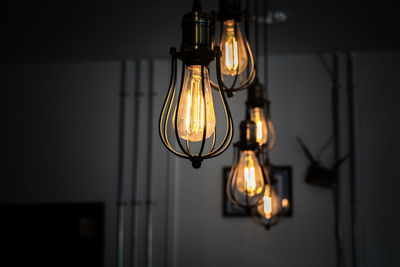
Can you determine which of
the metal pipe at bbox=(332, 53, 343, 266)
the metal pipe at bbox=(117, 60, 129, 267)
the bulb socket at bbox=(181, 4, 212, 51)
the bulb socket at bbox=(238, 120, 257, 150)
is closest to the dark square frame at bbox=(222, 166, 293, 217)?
the metal pipe at bbox=(332, 53, 343, 266)

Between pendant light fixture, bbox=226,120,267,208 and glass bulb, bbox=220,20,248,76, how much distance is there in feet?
1.45

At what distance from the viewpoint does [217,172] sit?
15.5 feet

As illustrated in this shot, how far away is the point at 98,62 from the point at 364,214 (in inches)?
125

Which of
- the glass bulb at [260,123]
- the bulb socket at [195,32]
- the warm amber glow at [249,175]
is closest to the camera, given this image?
the bulb socket at [195,32]

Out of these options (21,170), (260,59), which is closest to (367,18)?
(260,59)

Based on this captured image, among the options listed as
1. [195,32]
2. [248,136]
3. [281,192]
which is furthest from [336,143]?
[195,32]

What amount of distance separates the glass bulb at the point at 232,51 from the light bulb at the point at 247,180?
0.47 meters

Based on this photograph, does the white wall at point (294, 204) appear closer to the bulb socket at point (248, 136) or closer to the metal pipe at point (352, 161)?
the metal pipe at point (352, 161)

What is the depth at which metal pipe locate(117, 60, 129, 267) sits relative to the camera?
4.76 m

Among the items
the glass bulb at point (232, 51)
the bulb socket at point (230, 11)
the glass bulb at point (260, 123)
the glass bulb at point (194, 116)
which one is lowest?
the glass bulb at point (194, 116)

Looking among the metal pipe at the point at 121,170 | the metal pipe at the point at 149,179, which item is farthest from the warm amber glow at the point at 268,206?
the metal pipe at the point at 121,170

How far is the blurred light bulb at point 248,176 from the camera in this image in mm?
1908

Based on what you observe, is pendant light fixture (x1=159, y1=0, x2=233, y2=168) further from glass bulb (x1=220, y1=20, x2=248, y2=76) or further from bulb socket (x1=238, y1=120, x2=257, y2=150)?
bulb socket (x1=238, y1=120, x2=257, y2=150)

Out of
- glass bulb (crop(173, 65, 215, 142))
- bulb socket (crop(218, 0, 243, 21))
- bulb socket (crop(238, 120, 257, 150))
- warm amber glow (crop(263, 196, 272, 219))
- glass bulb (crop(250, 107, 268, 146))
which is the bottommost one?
warm amber glow (crop(263, 196, 272, 219))
